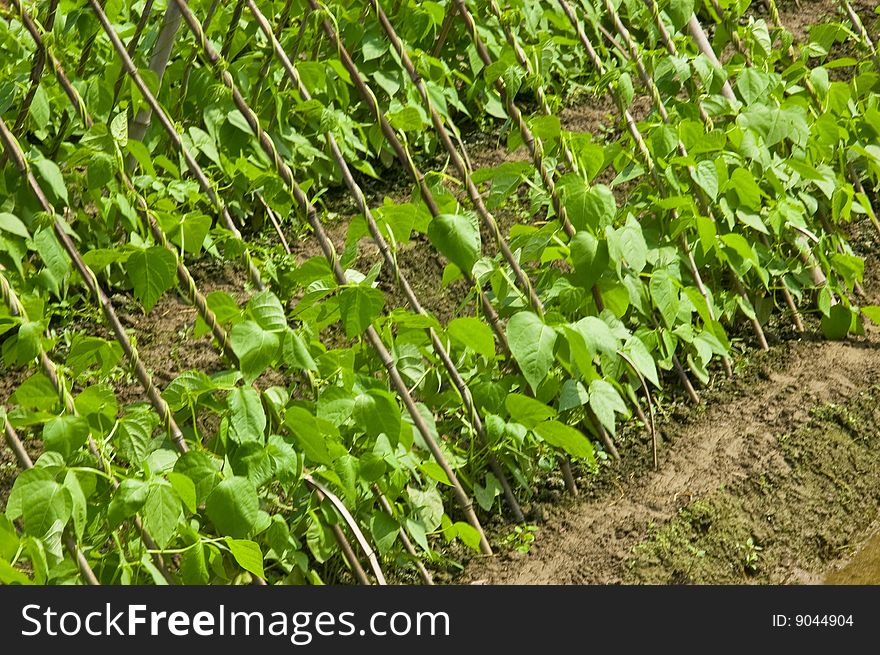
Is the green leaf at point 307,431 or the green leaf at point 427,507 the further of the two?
the green leaf at point 427,507

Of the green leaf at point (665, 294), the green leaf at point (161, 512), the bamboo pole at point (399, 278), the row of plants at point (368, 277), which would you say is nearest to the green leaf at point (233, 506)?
the row of plants at point (368, 277)

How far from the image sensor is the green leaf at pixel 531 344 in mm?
2727

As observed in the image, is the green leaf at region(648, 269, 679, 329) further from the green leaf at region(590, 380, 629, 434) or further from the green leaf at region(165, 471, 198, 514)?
the green leaf at region(165, 471, 198, 514)

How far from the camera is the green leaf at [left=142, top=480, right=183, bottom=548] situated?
2.30m

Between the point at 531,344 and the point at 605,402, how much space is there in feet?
1.10

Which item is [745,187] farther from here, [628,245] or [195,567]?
[195,567]

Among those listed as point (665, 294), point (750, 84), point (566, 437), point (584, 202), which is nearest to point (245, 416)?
point (566, 437)

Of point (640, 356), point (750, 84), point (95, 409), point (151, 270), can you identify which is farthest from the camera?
point (750, 84)

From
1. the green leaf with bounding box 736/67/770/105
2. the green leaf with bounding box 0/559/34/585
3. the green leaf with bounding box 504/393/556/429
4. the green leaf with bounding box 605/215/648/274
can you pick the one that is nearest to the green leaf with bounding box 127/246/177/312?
the green leaf with bounding box 0/559/34/585

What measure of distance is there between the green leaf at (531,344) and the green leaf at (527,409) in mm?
83

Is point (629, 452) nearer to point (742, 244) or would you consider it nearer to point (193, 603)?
point (742, 244)

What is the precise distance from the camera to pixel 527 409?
2842mm

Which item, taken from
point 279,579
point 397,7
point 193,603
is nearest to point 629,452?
point 279,579

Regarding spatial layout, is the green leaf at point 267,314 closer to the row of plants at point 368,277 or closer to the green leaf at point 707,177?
the row of plants at point 368,277
